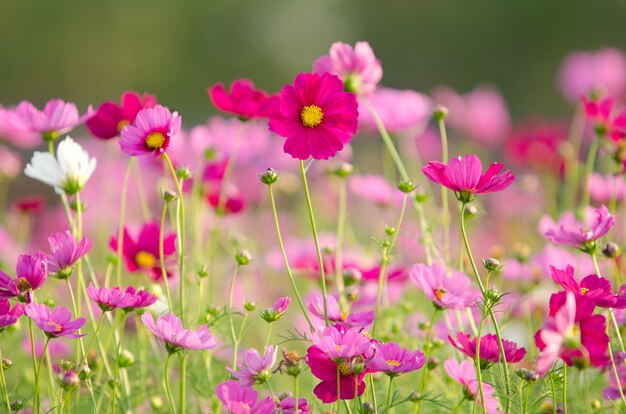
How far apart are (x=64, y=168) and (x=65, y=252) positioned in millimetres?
143

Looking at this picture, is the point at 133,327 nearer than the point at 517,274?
No

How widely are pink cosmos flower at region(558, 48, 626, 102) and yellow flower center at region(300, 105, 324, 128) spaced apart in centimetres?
224

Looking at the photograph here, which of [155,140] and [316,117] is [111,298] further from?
[316,117]

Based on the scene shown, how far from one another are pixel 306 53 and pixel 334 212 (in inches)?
292

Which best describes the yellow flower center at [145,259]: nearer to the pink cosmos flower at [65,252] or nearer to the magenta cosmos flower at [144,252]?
the magenta cosmos flower at [144,252]

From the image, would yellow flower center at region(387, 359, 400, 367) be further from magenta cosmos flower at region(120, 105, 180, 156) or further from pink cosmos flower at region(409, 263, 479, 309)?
magenta cosmos flower at region(120, 105, 180, 156)

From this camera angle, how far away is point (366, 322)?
0.98 meters

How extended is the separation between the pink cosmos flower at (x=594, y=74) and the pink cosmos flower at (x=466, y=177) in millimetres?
2244

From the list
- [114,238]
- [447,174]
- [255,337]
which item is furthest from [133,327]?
[447,174]

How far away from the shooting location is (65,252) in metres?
0.95

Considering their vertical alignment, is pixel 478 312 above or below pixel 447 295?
below

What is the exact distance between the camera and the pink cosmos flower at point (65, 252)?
946mm

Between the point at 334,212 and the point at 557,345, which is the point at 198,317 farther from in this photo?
the point at 334,212

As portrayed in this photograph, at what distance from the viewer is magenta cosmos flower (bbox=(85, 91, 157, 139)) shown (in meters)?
1.19
